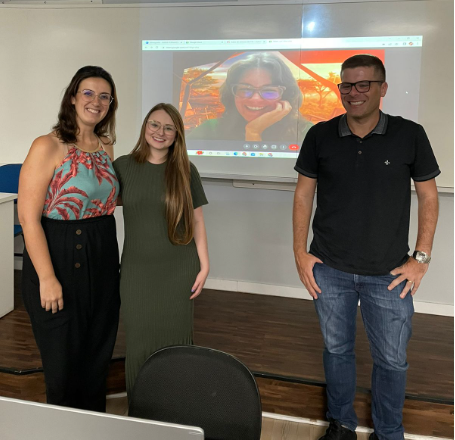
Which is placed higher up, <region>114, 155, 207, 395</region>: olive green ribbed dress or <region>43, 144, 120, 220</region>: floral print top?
<region>43, 144, 120, 220</region>: floral print top

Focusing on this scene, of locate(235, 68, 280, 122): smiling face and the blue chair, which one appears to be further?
the blue chair

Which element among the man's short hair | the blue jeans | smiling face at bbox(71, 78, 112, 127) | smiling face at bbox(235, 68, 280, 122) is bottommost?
the blue jeans

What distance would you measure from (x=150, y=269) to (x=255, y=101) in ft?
6.35

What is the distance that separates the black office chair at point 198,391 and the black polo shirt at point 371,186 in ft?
2.79

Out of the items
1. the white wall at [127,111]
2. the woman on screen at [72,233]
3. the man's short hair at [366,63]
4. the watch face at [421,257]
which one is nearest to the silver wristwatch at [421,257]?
the watch face at [421,257]

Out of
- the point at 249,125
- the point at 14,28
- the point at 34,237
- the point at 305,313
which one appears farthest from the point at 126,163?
the point at 14,28

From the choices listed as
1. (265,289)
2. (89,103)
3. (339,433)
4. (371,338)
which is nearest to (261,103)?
(265,289)

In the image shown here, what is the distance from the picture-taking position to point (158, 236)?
1.90 m

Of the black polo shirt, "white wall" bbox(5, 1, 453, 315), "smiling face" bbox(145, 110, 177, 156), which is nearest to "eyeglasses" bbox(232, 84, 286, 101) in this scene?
"white wall" bbox(5, 1, 453, 315)

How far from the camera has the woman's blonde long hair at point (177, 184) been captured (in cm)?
187

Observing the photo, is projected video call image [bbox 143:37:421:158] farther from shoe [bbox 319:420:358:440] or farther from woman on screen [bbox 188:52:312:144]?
shoe [bbox 319:420:358:440]

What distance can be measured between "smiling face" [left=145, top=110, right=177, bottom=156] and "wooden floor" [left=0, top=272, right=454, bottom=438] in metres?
1.32

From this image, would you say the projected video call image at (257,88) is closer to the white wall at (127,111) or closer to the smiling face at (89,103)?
the white wall at (127,111)

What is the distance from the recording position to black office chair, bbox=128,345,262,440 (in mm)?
1215
